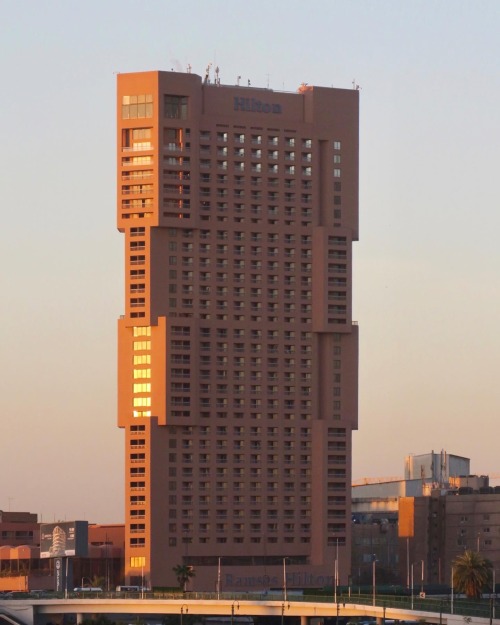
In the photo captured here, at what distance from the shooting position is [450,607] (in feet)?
648

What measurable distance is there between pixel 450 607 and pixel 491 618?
Result: 1358 centimetres

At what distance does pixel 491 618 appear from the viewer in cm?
18412

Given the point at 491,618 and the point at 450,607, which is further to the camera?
the point at 450,607
